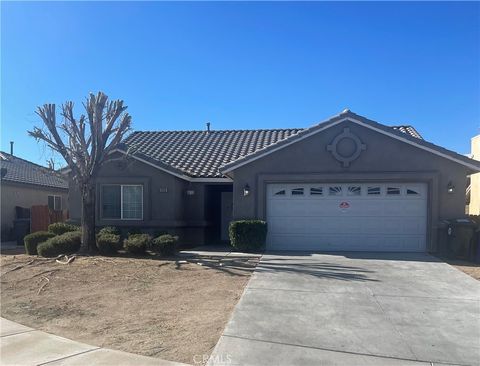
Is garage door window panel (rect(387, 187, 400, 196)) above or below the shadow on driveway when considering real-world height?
above

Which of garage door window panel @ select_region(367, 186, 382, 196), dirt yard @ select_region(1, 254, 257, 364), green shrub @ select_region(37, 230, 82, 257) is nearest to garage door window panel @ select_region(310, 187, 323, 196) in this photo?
garage door window panel @ select_region(367, 186, 382, 196)

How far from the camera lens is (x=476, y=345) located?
6.00 metres

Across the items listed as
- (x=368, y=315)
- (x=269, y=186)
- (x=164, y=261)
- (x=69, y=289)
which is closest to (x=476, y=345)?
(x=368, y=315)

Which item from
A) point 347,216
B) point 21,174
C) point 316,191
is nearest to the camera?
point 347,216

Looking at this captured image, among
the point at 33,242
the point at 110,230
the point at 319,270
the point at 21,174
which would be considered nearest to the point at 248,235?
the point at 319,270

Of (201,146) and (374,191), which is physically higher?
(201,146)

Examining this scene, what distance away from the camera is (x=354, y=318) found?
7109 mm

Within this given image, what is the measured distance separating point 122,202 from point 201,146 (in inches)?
206

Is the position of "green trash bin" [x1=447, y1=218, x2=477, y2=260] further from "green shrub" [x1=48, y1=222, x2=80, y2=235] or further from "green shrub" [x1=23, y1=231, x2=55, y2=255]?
"green shrub" [x1=23, y1=231, x2=55, y2=255]

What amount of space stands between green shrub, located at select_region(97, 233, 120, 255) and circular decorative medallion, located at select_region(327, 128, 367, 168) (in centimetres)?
756

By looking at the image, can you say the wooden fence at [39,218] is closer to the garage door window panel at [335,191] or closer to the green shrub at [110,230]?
the green shrub at [110,230]

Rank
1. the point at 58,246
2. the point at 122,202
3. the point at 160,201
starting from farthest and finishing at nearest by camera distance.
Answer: the point at 122,202 → the point at 160,201 → the point at 58,246

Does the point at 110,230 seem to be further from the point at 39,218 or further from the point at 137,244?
the point at 39,218

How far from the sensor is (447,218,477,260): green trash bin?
13.3 m
